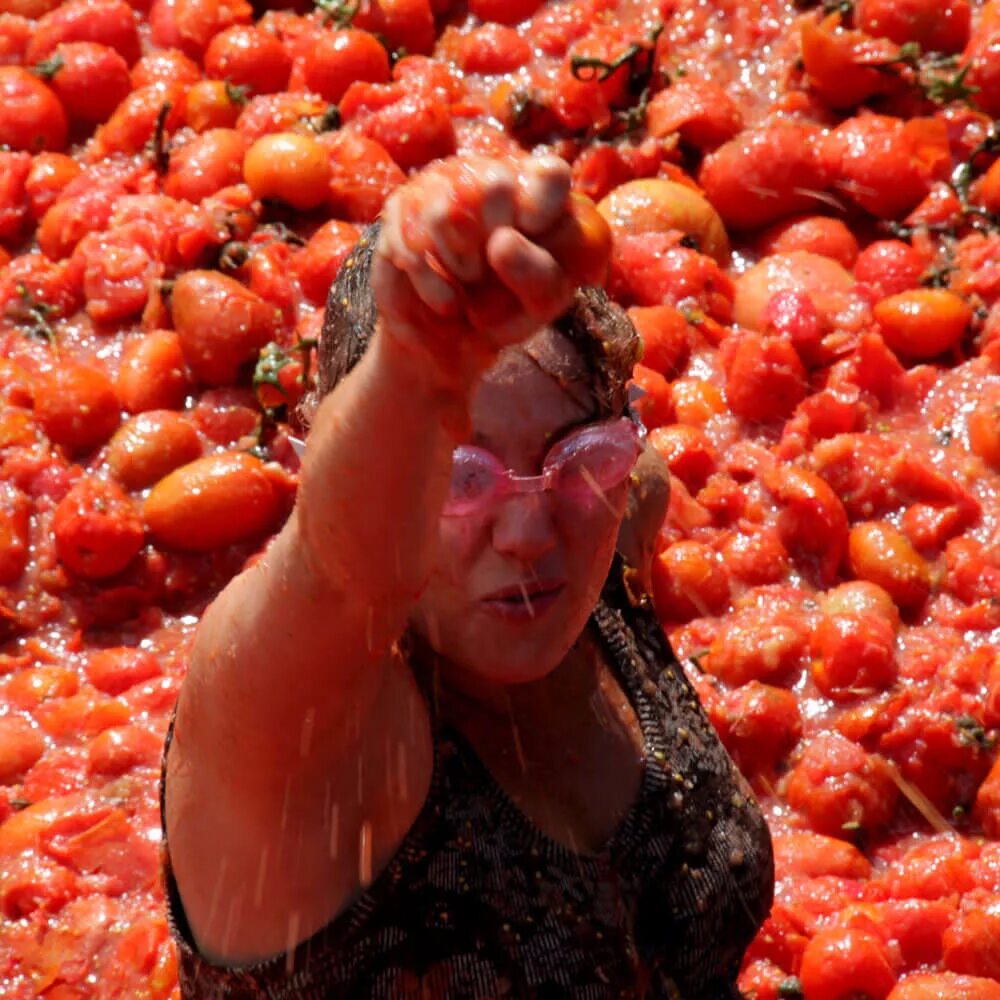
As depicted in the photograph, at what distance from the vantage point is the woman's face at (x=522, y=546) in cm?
204

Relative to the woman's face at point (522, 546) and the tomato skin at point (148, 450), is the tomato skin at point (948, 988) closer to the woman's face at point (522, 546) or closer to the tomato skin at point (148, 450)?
the woman's face at point (522, 546)

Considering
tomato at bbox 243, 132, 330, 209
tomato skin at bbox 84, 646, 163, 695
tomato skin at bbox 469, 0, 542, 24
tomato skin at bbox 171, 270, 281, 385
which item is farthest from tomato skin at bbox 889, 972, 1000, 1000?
tomato skin at bbox 469, 0, 542, 24

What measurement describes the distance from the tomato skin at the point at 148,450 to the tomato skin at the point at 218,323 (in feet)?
0.71

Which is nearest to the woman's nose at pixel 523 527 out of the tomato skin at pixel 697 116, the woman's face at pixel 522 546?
the woman's face at pixel 522 546

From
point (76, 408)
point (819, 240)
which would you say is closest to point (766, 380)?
point (819, 240)

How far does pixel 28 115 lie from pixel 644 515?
9.92ft

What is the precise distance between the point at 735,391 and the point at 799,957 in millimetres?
1642

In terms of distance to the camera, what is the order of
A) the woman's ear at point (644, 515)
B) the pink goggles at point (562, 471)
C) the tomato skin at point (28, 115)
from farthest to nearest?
the tomato skin at point (28, 115)
the woman's ear at point (644, 515)
the pink goggles at point (562, 471)

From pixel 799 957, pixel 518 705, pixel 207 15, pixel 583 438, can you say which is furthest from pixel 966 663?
pixel 207 15

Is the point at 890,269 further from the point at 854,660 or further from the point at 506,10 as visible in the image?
the point at 506,10

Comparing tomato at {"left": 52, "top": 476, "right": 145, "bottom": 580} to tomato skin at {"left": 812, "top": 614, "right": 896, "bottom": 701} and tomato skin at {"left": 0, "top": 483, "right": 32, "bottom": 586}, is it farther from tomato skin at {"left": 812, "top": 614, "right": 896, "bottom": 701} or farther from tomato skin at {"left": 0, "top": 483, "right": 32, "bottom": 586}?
tomato skin at {"left": 812, "top": 614, "right": 896, "bottom": 701}

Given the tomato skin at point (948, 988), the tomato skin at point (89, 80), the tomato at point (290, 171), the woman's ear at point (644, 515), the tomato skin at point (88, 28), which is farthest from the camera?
the tomato skin at point (88, 28)

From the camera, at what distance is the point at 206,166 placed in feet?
16.0

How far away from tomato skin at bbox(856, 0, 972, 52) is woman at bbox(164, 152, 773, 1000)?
308cm
